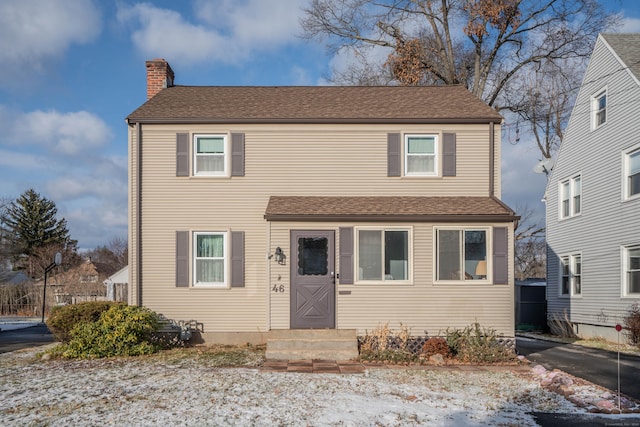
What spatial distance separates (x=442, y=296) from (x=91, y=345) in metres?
8.04

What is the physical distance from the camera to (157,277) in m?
13.8

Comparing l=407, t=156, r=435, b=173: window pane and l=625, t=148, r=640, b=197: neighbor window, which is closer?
l=407, t=156, r=435, b=173: window pane

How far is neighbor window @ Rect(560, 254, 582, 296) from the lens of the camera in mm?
19656

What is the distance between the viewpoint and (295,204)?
43.7 feet

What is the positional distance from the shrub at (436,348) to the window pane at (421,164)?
14.1ft

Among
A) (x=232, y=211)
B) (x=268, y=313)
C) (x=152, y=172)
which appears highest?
(x=152, y=172)

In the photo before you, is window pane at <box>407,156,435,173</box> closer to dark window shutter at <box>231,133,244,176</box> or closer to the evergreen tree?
dark window shutter at <box>231,133,244,176</box>

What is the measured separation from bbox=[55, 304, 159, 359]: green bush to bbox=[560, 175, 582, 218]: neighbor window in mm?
15158

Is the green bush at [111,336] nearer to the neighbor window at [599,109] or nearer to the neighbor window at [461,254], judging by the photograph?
the neighbor window at [461,254]

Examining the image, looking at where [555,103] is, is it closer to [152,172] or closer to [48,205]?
[152,172]

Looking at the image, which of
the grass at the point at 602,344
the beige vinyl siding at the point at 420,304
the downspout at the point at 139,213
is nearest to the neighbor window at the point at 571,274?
the grass at the point at 602,344

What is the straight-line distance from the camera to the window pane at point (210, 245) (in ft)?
45.4

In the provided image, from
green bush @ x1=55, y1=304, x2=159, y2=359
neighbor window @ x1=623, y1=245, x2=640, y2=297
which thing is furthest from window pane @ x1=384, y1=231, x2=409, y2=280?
neighbor window @ x1=623, y1=245, x2=640, y2=297

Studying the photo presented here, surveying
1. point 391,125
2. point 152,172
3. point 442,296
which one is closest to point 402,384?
point 442,296
